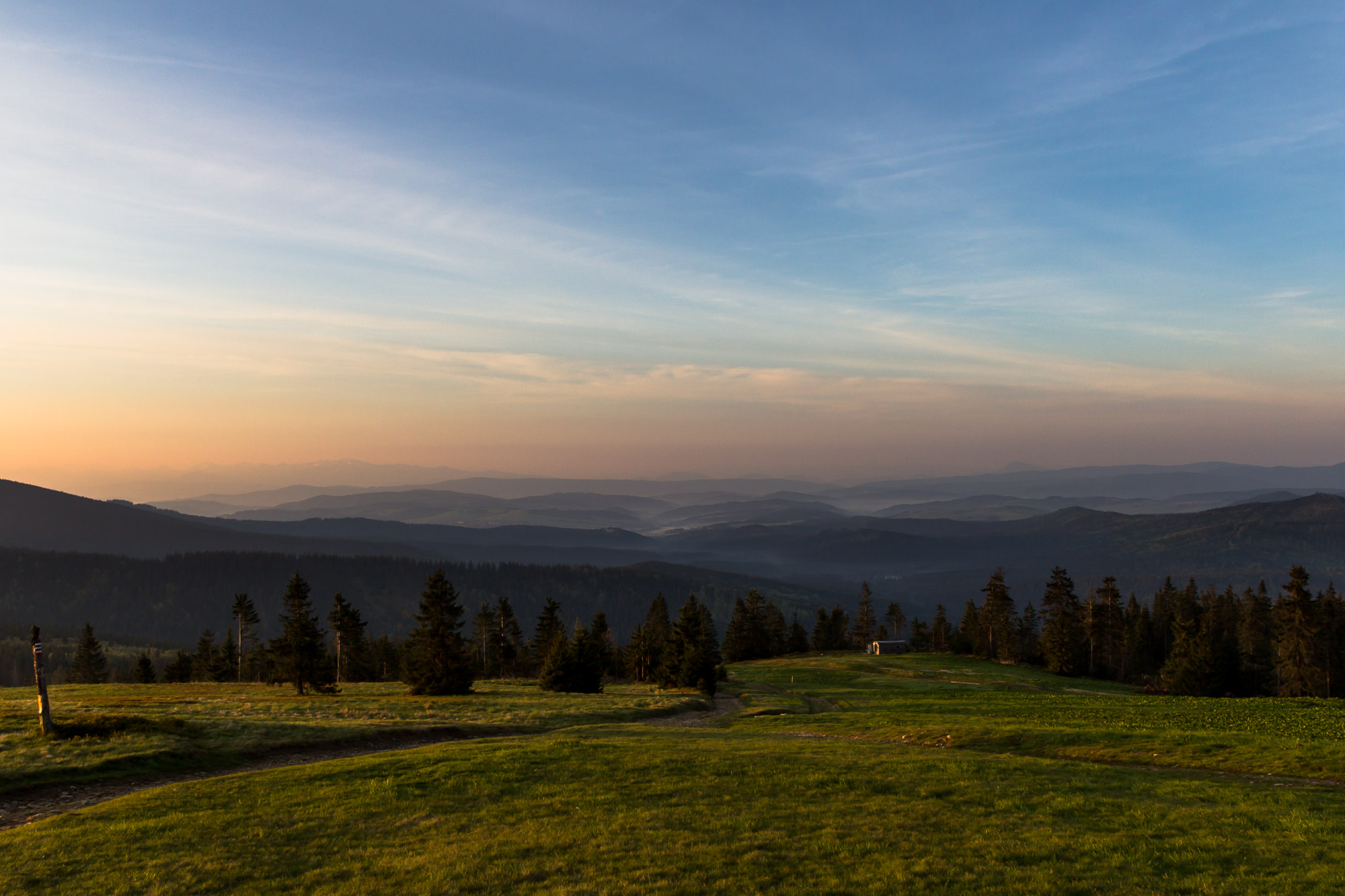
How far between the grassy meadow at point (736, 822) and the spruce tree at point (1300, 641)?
54.4m

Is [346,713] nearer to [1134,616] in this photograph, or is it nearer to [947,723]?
[947,723]

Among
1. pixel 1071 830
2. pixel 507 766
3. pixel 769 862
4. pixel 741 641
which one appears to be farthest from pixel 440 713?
pixel 741 641

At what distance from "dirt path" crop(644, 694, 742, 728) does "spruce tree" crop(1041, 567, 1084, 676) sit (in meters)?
60.7

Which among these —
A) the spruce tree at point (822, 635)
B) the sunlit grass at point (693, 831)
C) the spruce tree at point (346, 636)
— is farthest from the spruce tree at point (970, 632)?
the sunlit grass at point (693, 831)

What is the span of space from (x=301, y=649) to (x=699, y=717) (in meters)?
39.2

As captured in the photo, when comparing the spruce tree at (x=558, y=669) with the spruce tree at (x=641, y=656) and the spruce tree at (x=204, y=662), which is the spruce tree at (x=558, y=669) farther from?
the spruce tree at (x=204, y=662)

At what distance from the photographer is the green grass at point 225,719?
1051 inches

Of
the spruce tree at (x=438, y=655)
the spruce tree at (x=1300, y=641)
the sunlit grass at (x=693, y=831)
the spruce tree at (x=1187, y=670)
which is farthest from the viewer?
the spruce tree at (x=1187, y=670)

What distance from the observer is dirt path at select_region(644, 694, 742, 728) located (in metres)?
45.6

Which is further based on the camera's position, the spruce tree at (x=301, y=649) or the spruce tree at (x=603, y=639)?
the spruce tree at (x=603, y=639)

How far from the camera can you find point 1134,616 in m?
118

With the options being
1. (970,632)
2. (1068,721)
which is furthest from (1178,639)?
(1068,721)

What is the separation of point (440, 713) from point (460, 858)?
1225 inches

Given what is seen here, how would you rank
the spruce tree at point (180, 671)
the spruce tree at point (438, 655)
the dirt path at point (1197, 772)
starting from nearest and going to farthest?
1. the dirt path at point (1197, 772)
2. the spruce tree at point (438, 655)
3. the spruce tree at point (180, 671)
